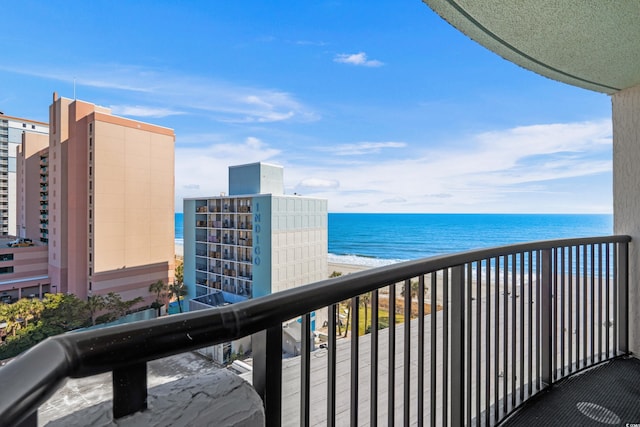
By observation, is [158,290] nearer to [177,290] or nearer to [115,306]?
[177,290]

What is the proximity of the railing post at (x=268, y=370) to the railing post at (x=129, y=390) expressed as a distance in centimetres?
17

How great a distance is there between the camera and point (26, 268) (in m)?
15.4

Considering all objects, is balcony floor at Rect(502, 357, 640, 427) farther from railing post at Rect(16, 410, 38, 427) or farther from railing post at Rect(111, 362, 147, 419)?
railing post at Rect(16, 410, 38, 427)

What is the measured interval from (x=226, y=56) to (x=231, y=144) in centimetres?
839

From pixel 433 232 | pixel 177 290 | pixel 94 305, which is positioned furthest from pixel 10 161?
pixel 433 232

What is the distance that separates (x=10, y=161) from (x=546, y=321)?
25.8 m

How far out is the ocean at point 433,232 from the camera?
81.7ft

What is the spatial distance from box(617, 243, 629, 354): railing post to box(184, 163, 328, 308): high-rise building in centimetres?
1272

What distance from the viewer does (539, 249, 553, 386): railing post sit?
1.68m

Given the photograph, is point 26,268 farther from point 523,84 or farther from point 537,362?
point 523,84

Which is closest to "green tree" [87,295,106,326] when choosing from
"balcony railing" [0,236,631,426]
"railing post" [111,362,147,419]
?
"balcony railing" [0,236,631,426]

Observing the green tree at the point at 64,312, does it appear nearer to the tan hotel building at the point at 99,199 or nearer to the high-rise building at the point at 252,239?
the tan hotel building at the point at 99,199

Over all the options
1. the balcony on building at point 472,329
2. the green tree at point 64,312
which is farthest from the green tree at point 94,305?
the balcony on building at point 472,329

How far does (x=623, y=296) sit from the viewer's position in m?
2.15
